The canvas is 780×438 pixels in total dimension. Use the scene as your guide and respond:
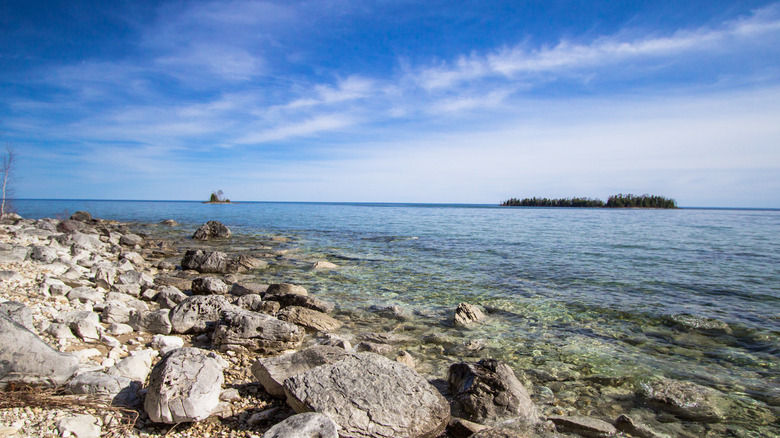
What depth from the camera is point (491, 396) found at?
5.16 meters

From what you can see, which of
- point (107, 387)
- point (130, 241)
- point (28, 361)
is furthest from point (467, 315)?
point (130, 241)

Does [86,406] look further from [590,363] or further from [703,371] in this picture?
[703,371]

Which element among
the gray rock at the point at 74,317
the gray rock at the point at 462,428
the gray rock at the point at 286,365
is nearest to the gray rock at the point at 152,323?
the gray rock at the point at 74,317

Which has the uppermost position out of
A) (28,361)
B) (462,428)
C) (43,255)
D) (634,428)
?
(43,255)

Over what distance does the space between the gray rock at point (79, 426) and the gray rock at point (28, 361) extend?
0.80 m

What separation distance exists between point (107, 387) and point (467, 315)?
23.2ft

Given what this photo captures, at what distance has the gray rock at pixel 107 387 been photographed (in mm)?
4367

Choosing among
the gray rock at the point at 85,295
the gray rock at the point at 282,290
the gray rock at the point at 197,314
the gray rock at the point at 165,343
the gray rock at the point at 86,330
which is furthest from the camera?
the gray rock at the point at 282,290

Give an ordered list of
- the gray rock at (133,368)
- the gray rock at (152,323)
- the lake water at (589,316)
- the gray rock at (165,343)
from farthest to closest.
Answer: the gray rock at (152,323) → the gray rock at (165,343) → the lake water at (589,316) → the gray rock at (133,368)

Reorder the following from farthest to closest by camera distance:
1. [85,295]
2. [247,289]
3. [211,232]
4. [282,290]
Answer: [211,232]
[247,289]
[282,290]
[85,295]

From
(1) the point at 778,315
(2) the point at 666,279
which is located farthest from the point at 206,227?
(1) the point at 778,315

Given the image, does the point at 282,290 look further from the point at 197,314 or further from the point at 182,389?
the point at 182,389

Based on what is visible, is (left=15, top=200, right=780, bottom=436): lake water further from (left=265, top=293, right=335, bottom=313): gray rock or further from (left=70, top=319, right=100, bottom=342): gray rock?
(left=70, top=319, right=100, bottom=342): gray rock

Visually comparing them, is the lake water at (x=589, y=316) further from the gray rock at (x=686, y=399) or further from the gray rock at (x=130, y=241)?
the gray rock at (x=130, y=241)
